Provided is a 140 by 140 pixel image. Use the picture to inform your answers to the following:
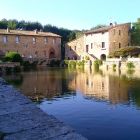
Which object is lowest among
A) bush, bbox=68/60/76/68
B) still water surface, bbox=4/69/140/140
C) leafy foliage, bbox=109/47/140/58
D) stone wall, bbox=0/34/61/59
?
still water surface, bbox=4/69/140/140

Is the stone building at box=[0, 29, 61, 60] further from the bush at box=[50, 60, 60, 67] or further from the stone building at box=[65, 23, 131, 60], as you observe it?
the stone building at box=[65, 23, 131, 60]

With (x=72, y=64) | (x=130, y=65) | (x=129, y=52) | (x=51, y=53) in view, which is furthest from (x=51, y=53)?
(x=130, y=65)

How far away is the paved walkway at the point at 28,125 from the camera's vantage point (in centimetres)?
613

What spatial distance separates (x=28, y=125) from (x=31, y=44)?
71.9 meters

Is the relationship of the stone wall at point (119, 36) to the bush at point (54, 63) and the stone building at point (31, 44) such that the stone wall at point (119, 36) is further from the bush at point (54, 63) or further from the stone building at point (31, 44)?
the stone building at point (31, 44)

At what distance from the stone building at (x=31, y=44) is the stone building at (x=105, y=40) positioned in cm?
760

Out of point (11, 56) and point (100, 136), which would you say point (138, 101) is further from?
point (11, 56)

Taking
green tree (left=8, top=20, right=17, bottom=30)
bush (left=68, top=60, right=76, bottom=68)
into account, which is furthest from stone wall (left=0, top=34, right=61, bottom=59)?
green tree (left=8, top=20, right=17, bottom=30)

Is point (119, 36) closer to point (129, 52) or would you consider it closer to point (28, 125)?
point (129, 52)

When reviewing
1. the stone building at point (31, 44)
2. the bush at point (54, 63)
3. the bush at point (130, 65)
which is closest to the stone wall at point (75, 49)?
the stone building at point (31, 44)

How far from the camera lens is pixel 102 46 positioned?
7244 centimetres

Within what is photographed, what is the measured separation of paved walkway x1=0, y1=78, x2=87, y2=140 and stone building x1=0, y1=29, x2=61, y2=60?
65376 millimetres

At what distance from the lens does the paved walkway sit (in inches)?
241

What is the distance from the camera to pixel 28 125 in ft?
22.5
